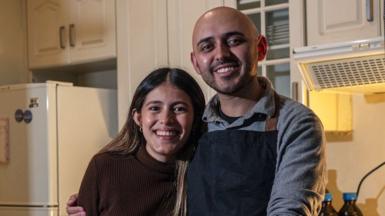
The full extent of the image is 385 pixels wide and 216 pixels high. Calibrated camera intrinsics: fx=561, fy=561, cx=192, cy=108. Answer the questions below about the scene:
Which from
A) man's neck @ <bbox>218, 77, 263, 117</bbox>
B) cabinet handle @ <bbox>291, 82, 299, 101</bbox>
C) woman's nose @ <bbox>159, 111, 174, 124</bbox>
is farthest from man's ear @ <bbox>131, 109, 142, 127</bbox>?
cabinet handle @ <bbox>291, 82, 299, 101</bbox>

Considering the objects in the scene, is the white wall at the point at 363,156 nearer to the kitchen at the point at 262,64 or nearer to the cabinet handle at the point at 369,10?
the kitchen at the point at 262,64

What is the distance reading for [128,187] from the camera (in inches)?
51.1

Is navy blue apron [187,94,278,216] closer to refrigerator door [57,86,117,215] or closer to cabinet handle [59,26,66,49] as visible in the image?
refrigerator door [57,86,117,215]

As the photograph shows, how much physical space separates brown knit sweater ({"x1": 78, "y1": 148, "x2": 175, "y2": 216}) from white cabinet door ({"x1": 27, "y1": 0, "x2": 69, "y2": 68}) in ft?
4.92

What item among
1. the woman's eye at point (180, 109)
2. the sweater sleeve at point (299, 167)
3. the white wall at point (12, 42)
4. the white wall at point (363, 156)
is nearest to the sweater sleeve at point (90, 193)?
the woman's eye at point (180, 109)

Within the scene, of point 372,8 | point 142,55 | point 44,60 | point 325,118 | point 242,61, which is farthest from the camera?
point 44,60

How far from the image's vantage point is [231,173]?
0.99m

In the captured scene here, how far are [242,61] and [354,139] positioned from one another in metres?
1.27

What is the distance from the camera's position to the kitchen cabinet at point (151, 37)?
231cm

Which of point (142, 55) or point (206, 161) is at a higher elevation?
point (142, 55)

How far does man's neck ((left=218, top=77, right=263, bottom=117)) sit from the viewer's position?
40.4 inches

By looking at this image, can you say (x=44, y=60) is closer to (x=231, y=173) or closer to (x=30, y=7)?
(x=30, y=7)

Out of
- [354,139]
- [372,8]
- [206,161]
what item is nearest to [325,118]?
[354,139]

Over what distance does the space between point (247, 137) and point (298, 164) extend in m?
0.14
